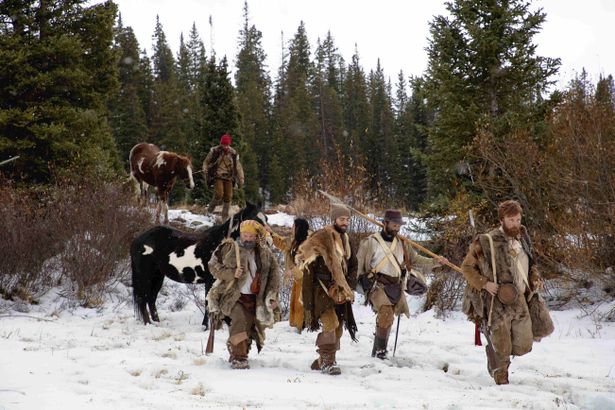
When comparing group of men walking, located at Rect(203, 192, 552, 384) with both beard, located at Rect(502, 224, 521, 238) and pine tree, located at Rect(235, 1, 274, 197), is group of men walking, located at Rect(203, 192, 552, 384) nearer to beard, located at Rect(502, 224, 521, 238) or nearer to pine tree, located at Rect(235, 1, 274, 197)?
beard, located at Rect(502, 224, 521, 238)

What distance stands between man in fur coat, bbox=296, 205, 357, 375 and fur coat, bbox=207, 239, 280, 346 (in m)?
0.40

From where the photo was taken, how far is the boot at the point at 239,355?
5.63 meters

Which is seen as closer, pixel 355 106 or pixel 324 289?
pixel 324 289

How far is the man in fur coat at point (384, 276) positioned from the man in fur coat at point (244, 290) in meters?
1.10

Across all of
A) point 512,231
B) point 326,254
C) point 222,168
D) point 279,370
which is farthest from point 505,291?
point 222,168

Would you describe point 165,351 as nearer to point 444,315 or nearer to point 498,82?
point 444,315

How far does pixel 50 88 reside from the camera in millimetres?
11969

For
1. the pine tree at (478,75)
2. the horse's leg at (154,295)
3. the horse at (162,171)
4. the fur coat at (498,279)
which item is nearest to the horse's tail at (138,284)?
the horse's leg at (154,295)

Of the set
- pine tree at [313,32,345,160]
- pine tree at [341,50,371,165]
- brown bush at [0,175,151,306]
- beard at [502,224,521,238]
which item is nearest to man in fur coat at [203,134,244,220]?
brown bush at [0,175,151,306]

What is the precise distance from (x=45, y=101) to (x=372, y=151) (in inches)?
1457

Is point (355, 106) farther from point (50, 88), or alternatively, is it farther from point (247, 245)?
point (247, 245)

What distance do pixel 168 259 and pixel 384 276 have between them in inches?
141

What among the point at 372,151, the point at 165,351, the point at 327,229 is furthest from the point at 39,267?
the point at 372,151

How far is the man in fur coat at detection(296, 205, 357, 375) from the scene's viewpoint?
556cm
